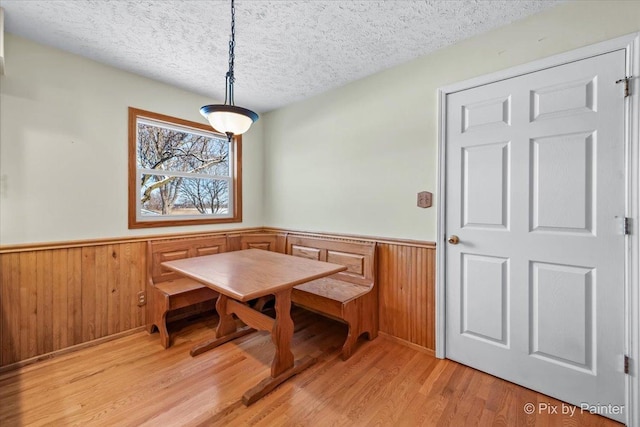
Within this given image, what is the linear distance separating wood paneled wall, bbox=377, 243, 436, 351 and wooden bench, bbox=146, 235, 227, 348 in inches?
65.9

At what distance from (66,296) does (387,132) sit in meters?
3.06

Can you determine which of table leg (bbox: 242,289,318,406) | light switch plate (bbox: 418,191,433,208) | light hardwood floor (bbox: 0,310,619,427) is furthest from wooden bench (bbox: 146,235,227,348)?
light switch plate (bbox: 418,191,433,208)

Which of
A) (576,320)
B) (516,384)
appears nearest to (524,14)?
(576,320)

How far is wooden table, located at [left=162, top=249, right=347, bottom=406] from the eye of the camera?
1.63m

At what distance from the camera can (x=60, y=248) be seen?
87.4 inches

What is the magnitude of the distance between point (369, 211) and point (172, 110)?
2.28 m

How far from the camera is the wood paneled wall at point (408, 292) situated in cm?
228

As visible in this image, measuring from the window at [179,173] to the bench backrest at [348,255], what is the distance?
1.14 m

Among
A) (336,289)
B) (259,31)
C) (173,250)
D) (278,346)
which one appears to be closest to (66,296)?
(173,250)

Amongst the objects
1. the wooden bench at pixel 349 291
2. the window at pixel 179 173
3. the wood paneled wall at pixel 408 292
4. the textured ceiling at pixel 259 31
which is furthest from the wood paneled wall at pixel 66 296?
the wood paneled wall at pixel 408 292

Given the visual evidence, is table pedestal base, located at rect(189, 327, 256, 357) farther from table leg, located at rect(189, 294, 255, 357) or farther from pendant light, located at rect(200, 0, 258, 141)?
pendant light, located at rect(200, 0, 258, 141)

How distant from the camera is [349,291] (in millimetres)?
2439

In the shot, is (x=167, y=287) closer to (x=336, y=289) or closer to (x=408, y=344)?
(x=336, y=289)

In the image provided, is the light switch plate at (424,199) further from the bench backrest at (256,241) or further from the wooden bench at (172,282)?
the wooden bench at (172,282)
